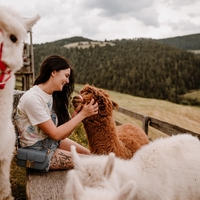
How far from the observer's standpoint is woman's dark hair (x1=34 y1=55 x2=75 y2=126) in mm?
3012

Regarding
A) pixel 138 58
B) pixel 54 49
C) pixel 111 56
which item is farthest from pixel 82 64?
pixel 54 49

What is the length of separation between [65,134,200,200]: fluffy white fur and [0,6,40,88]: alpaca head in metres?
0.95

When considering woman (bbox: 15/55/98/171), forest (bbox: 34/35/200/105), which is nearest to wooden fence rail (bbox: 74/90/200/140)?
woman (bbox: 15/55/98/171)

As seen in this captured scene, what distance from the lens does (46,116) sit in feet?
9.20

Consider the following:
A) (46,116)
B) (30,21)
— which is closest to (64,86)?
(46,116)

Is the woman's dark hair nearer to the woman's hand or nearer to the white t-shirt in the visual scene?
the white t-shirt

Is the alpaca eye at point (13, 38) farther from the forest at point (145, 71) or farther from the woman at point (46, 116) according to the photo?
the forest at point (145, 71)

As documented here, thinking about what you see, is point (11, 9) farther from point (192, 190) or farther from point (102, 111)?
point (192, 190)

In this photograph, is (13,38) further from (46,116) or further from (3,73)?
(46,116)

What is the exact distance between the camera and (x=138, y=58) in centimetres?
4934

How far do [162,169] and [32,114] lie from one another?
1548 millimetres

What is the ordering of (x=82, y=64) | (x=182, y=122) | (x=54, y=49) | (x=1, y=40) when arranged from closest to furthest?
(x=1, y=40) → (x=182, y=122) → (x=82, y=64) → (x=54, y=49)

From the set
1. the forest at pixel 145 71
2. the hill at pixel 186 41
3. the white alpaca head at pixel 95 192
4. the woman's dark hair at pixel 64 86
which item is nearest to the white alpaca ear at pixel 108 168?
the white alpaca head at pixel 95 192

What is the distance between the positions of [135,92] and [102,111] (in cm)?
3498
